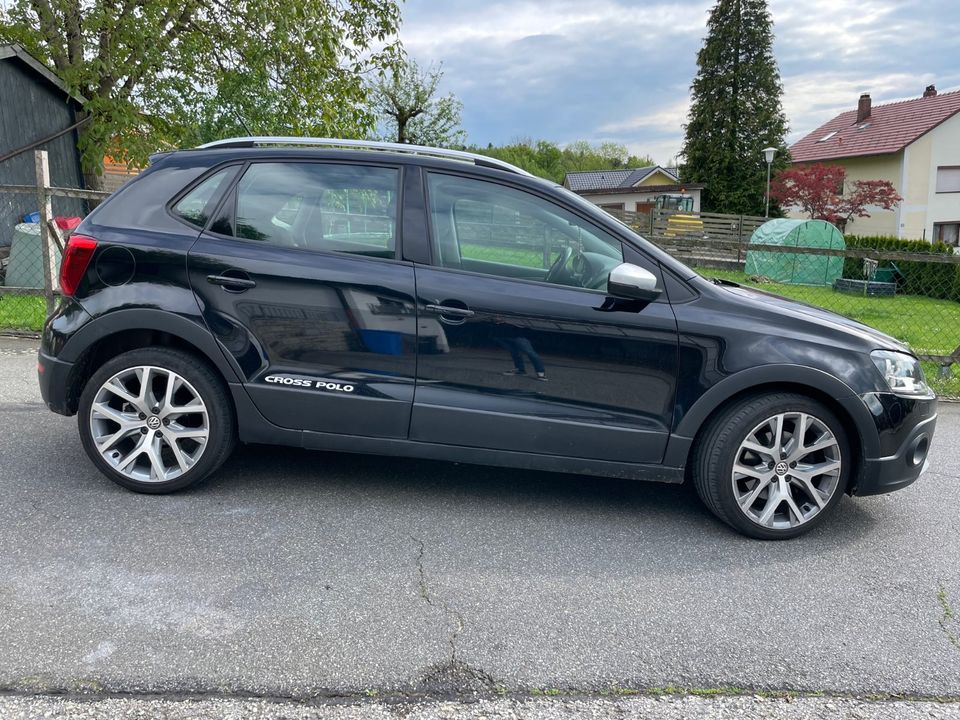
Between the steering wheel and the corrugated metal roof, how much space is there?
4278 centimetres

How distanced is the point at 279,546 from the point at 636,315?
6.54 ft

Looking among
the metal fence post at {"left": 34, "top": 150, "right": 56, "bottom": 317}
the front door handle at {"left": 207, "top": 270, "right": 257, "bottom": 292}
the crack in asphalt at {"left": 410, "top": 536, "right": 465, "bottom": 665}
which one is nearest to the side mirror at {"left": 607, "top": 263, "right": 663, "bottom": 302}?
the crack in asphalt at {"left": 410, "top": 536, "right": 465, "bottom": 665}

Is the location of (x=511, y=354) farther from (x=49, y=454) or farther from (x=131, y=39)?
(x=131, y=39)

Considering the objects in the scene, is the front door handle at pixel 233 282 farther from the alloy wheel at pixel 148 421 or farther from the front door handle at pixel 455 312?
the front door handle at pixel 455 312

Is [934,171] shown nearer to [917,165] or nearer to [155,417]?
[917,165]

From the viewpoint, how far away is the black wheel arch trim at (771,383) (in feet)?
12.9

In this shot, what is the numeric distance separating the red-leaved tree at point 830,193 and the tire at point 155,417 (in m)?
40.2

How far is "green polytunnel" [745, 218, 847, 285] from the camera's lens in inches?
941

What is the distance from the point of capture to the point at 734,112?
53.9 m

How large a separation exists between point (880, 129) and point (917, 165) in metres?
4.94

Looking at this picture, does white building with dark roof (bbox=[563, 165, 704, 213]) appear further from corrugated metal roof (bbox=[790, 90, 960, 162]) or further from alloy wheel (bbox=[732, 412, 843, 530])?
alloy wheel (bbox=[732, 412, 843, 530])

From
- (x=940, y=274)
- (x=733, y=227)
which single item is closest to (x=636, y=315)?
(x=940, y=274)

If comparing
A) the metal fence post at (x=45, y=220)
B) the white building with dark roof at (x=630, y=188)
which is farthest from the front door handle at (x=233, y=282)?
the white building with dark roof at (x=630, y=188)

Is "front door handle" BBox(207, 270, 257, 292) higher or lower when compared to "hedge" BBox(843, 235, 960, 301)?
higher
